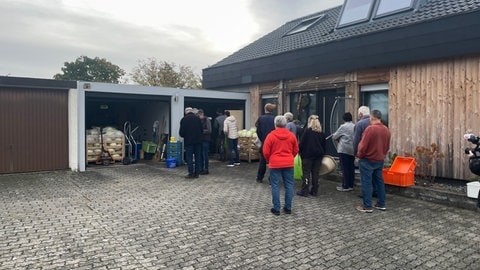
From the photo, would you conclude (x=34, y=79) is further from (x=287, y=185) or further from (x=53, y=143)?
(x=287, y=185)

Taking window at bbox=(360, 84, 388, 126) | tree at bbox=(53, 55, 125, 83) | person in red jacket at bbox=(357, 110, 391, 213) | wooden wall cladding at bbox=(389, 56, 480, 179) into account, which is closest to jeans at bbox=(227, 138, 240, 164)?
window at bbox=(360, 84, 388, 126)

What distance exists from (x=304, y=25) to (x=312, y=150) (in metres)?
9.27

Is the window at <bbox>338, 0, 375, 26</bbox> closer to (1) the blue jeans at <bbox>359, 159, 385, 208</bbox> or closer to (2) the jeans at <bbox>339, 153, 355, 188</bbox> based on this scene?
(2) the jeans at <bbox>339, 153, 355, 188</bbox>

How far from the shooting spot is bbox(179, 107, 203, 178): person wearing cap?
877 centimetres

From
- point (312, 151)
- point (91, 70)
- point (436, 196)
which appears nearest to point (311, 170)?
point (312, 151)

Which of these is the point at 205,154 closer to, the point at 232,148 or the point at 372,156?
the point at 232,148

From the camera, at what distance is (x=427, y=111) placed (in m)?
8.07

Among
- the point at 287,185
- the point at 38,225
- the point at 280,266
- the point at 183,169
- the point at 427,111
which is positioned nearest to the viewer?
the point at 280,266

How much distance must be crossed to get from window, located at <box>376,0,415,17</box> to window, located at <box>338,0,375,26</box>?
32 cm

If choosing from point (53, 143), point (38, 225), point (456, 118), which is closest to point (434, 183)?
point (456, 118)

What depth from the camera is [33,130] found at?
9.51 meters

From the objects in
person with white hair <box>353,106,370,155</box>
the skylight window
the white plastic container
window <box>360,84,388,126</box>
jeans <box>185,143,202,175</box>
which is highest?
the skylight window

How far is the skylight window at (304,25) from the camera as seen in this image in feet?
45.6

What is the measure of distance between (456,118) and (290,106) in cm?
536
